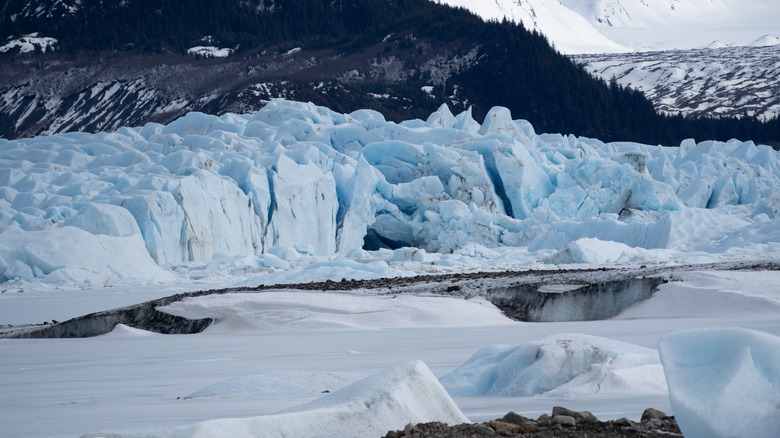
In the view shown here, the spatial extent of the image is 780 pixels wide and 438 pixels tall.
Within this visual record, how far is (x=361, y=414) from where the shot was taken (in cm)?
319

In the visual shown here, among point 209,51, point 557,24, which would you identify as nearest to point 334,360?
point 209,51

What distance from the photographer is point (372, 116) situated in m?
30.9

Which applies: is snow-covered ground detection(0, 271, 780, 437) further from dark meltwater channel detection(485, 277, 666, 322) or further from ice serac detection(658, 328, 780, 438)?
ice serac detection(658, 328, 780, 438)

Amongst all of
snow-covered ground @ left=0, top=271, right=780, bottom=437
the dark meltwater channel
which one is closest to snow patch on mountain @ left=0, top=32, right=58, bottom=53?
snow-covered ground @ left=0, top=271, right=780, bottom=437

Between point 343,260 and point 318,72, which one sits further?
point 318,72

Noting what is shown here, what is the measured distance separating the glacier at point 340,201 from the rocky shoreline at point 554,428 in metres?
13.5

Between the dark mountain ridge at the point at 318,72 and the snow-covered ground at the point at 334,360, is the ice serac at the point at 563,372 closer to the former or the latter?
the snow-covered ground at the point at 334,360

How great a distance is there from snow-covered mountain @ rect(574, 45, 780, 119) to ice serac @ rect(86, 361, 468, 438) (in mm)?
74126

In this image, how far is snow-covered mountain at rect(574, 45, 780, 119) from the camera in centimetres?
7956

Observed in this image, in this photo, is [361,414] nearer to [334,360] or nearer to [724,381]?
[724,381]

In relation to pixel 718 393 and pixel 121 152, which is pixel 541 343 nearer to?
pixel 718 393

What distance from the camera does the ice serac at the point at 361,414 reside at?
Result: 9.52 feet

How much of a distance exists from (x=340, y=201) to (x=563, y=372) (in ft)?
62.7

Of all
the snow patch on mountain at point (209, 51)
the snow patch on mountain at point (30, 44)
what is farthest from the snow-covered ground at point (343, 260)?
the snow patch on mountain at point (30, 44)
